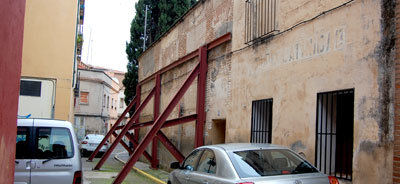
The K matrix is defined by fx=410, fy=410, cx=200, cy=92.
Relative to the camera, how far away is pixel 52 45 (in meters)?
18.3

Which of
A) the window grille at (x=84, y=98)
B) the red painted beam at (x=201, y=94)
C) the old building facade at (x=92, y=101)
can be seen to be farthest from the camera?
the window grille at (x=84, y=98)

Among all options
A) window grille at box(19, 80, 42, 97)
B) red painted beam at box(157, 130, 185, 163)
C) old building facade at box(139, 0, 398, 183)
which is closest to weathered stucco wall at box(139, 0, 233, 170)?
old building facade at box(139, 0, 398, 183)

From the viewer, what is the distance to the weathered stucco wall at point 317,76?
5953mm

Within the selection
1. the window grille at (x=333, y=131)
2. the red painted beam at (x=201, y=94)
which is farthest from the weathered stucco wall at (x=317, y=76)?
the red painted beam at (x=201, y=94)

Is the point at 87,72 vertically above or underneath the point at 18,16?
above

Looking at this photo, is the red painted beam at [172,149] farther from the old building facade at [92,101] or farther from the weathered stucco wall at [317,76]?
the old building facade at [92,101]

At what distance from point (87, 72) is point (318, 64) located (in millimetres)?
35739

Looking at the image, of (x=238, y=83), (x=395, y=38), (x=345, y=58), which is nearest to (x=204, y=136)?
(x=238, y=83)

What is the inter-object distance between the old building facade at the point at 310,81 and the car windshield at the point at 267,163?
1111mm

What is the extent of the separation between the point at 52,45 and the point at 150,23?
46.6 ft

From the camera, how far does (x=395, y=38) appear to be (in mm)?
5711

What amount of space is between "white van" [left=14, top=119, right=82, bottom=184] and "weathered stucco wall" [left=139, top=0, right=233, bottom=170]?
5.24 metres

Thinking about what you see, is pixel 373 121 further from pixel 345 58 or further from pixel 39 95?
pixel 39 95

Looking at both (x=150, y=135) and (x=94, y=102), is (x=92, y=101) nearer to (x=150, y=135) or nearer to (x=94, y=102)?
(x=94, y=102)
